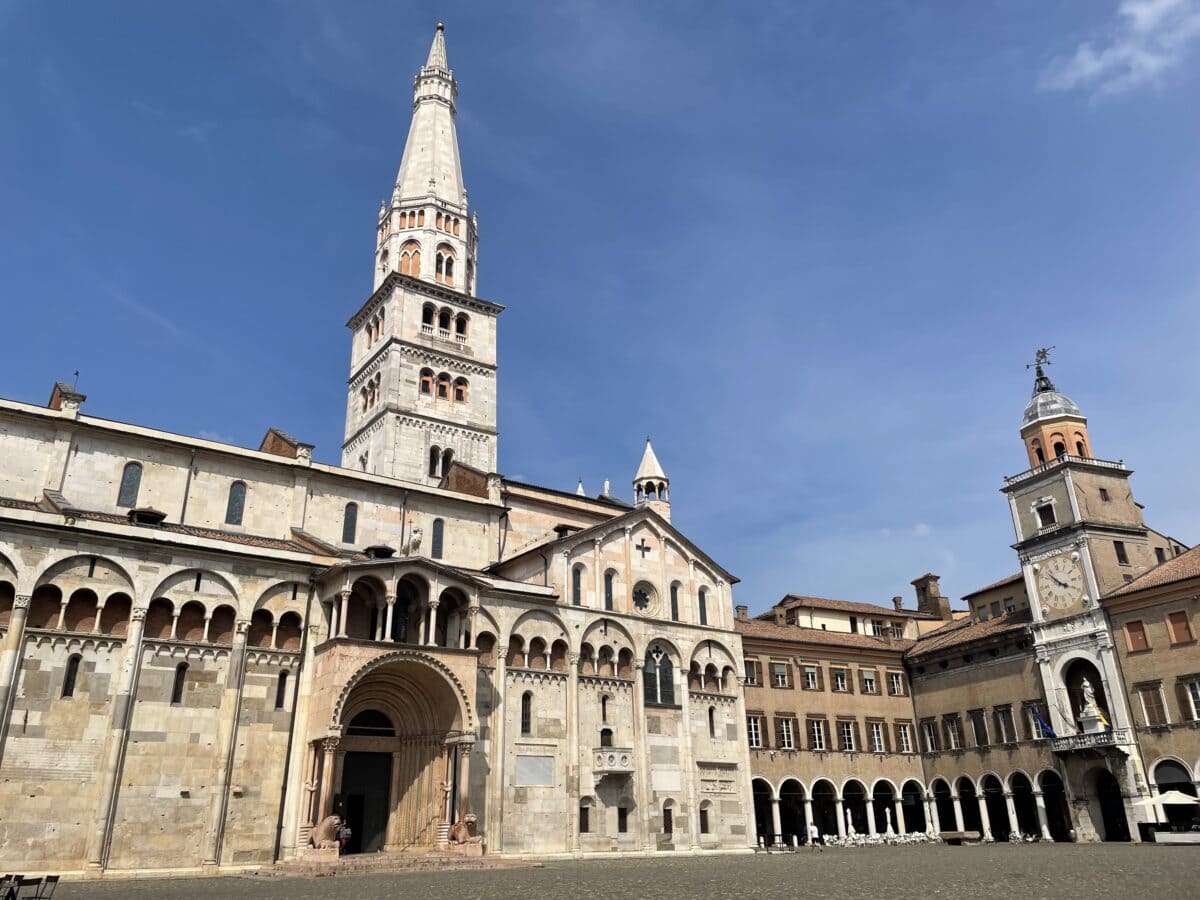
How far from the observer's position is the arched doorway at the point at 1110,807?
4203cm

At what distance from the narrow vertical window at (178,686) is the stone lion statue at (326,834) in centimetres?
581

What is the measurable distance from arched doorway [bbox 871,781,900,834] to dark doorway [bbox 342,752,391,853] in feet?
98.7

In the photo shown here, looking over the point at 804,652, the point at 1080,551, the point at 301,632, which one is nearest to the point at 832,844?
the point at 804,652

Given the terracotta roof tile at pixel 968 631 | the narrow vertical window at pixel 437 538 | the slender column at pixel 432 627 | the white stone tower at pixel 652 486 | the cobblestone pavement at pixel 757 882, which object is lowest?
the cobblestone pavement at pixel 757 882

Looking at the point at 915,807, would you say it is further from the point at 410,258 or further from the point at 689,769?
the point at 410,258

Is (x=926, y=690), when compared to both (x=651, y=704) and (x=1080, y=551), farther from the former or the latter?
(x=651, y=704)

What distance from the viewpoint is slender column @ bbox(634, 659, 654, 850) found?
36122 mm

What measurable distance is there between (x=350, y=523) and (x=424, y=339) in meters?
19.1

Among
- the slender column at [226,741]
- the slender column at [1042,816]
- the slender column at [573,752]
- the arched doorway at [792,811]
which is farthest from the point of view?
the arched doorway at [792,811]

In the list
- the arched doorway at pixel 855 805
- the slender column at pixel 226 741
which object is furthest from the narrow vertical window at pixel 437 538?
the arched doorway at pixel 855 805

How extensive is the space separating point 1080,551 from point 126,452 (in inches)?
1702

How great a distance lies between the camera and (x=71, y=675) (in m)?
26.8

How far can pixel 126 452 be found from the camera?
1299 inches

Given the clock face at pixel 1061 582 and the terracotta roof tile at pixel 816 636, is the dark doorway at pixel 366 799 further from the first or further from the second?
the clock face at pixel 1061 582
